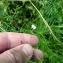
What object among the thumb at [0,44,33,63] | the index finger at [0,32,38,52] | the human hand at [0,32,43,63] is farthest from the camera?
the index finger at [0,32,38,52]

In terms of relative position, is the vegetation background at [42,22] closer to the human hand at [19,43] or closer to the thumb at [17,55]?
the human hand at [19,43]

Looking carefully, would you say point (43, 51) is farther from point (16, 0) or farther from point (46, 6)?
point (16, 0)

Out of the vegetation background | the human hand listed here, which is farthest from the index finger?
the vegetation background

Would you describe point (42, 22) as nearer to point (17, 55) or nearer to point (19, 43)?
point (19, 43)

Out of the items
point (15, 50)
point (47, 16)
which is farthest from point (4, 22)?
point (15, 50)

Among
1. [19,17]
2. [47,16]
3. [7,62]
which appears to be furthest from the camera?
[19,17]

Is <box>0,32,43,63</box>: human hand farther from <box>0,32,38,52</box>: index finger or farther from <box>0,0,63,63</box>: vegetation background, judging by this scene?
<box>0,0,63,63</box>: vegetation background
